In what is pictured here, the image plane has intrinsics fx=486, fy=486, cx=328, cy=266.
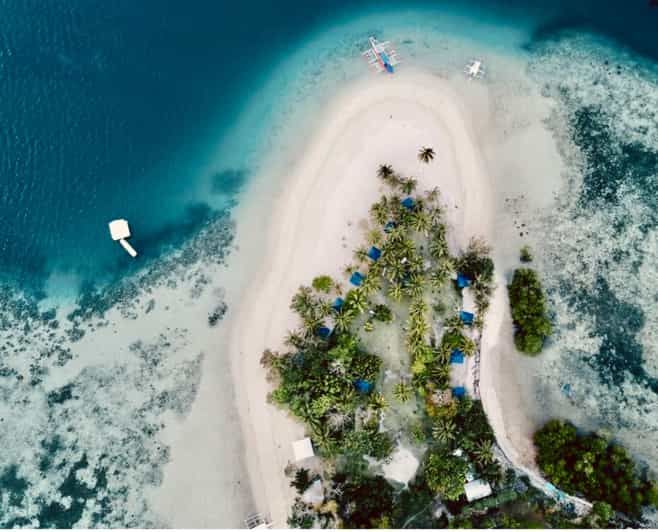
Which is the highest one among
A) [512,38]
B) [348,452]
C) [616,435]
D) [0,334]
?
[512,38]

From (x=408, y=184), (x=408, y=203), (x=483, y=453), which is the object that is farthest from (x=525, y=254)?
(x=483, y=453)

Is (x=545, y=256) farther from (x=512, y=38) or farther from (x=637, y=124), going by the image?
(x=512, y=38)

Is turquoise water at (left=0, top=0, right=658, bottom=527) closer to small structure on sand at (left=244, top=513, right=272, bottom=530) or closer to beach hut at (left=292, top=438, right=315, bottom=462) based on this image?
small structure on sand at (left=244, top=513, right=272, bottom=530)

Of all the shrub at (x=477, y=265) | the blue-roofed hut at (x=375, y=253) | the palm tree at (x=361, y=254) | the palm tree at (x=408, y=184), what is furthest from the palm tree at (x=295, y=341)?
the palm tree at (x=408, y=184)

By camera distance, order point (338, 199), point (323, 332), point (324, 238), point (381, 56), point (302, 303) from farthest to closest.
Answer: point (381, 56), point (338, 199), point (324, 238), point (302, 303), point (323, 332)

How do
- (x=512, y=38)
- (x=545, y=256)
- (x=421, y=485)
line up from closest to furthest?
(x=421, y=485), (x=545, y=256), (x=512, y=38)

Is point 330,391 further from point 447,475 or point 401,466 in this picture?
point 447,475

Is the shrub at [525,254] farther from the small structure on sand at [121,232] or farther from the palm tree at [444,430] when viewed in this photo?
the small structure on sand at [121,232]

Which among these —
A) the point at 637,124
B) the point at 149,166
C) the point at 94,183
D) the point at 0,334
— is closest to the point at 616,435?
the point at 637,124
